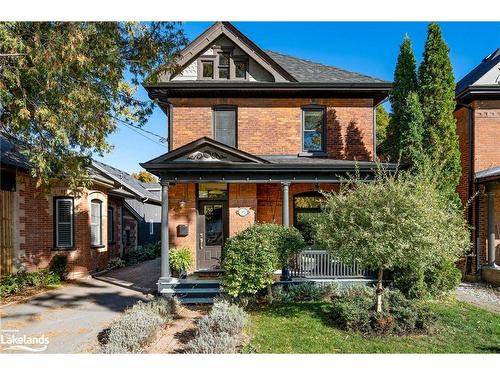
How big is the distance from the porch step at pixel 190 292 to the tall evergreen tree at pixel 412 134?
7.06 metres

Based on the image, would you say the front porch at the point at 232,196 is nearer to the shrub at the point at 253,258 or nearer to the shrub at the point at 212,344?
the shrub at the point at 253,258

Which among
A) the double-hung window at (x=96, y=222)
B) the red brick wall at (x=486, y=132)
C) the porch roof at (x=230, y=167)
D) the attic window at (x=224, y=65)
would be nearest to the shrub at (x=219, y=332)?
the porch roof at (x=230, y=167)

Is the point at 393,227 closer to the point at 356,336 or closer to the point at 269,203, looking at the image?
the point at 356,336

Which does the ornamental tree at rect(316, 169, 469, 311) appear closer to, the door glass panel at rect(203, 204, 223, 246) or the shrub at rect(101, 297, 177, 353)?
the shrub at rect(101, 297, 177, 353)

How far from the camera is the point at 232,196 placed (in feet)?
36.7

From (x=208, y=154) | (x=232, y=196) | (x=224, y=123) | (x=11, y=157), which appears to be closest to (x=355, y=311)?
(x=232, y=196)

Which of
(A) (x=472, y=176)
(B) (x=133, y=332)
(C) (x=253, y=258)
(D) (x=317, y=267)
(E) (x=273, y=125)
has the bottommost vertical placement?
(B) (x=133, y=332)

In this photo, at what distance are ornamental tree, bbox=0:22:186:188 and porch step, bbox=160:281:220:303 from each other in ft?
12.6

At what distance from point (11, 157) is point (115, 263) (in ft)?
20.1

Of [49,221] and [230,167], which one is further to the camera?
[49,221]

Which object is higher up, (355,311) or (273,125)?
→ (273,125)

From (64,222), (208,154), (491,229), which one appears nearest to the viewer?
(208,154)

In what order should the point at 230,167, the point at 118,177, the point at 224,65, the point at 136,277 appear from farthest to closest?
the point at 118,177 → the point at 136,277 → the point at 224,65 → the point at 230,167
